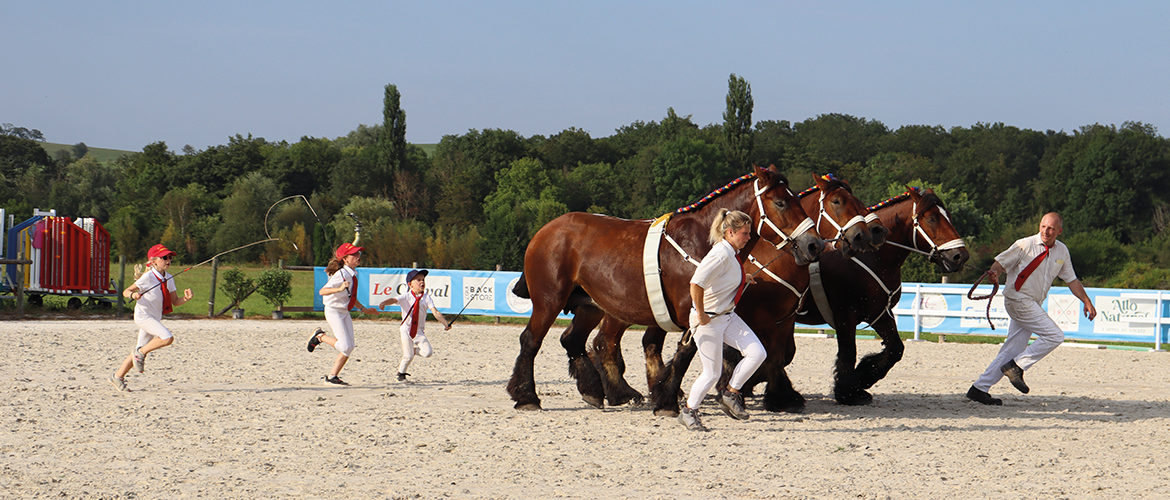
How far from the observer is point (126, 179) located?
215ft

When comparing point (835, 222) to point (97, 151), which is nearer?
point (835, 222)

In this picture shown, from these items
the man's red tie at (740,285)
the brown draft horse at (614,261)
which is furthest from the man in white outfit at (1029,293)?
the man's red tie at (740,285)

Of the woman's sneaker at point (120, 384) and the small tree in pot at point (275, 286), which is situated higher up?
the small tree in pot at point (275, 286)

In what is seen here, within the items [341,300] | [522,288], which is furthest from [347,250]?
[522,288]

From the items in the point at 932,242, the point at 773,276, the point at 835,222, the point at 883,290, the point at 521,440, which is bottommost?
the point at 521,440

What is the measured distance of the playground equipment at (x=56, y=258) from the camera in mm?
20453

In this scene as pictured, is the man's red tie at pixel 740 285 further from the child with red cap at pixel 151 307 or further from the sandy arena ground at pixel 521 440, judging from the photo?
the child with red cap at pixel 151 307

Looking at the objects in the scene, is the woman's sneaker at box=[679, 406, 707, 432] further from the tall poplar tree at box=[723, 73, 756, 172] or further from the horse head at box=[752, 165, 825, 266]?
the tall poplar tree at box=[723, 73, 756, 172]

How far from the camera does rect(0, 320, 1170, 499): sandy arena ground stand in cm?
512

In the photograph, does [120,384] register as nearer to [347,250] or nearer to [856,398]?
[347,250]

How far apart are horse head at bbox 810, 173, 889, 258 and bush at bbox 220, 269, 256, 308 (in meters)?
16.5

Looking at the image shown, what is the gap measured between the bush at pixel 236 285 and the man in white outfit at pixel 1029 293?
1702 centimetres

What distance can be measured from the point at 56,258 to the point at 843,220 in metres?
19.1

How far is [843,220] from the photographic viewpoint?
7387 mm
